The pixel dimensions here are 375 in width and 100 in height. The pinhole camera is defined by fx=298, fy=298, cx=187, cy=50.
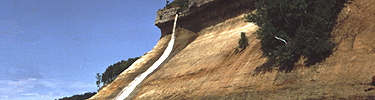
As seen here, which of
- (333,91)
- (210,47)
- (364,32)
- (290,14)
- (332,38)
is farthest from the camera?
(210,47)

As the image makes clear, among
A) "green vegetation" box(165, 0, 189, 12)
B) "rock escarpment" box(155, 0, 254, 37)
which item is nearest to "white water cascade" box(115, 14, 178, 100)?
"rock escarpment" box(155, 0, 254, 37)

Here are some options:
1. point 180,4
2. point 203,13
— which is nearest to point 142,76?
point 203,13

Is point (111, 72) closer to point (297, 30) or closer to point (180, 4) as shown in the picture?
point (180, 4)

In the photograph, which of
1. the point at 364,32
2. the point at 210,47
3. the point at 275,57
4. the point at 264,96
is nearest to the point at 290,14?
the point at 275,57

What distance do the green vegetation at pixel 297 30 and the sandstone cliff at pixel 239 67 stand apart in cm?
53

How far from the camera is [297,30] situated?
19.0 metres

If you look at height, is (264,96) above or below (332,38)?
below

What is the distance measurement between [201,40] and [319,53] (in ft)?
63.2

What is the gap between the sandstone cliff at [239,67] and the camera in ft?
47.3

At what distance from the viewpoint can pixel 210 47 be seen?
2995cm

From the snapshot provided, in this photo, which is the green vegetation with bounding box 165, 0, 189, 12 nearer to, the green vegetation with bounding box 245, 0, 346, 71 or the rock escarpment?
the rock escarpment

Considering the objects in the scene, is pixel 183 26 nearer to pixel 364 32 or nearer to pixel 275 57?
pixel 275 57

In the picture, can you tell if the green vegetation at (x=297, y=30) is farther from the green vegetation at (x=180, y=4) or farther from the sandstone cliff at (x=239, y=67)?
the green vegetation at (x=180, y=4)

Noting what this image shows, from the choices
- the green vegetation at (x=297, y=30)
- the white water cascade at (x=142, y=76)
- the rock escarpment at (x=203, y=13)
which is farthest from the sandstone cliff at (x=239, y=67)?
the white water cascade at (x=142, y=76)
